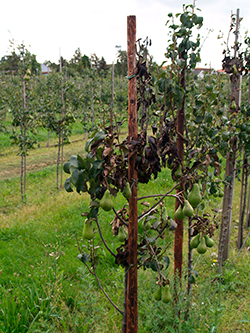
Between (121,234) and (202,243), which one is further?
(202,243)

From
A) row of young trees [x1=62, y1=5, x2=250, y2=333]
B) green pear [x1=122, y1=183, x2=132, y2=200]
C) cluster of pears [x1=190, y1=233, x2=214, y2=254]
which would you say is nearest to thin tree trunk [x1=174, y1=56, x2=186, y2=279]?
row of young trees [x1=62, y1=5, x2=250, y2=333]

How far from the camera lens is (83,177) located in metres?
1.26

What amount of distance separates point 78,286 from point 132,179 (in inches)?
82.4

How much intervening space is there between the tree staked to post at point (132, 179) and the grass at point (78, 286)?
0.70 m

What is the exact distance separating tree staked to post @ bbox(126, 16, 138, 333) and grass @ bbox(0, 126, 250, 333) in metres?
0.70

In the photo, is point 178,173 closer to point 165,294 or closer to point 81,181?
point 165,294

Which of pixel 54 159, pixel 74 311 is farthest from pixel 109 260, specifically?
pixel 54 159

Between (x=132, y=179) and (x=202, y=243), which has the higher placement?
(x=132, y=179)

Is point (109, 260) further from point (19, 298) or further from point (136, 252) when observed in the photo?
point (136, 252)

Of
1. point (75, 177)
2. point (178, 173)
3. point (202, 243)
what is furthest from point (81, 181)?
point (202, 243)

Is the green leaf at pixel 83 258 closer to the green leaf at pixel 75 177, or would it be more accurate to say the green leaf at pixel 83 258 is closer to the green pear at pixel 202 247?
the green leaf at pixel 75 177

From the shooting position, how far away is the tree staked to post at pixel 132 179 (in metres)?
1.40

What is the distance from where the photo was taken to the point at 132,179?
57.6 inches

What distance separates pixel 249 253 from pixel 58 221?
3.15 m
